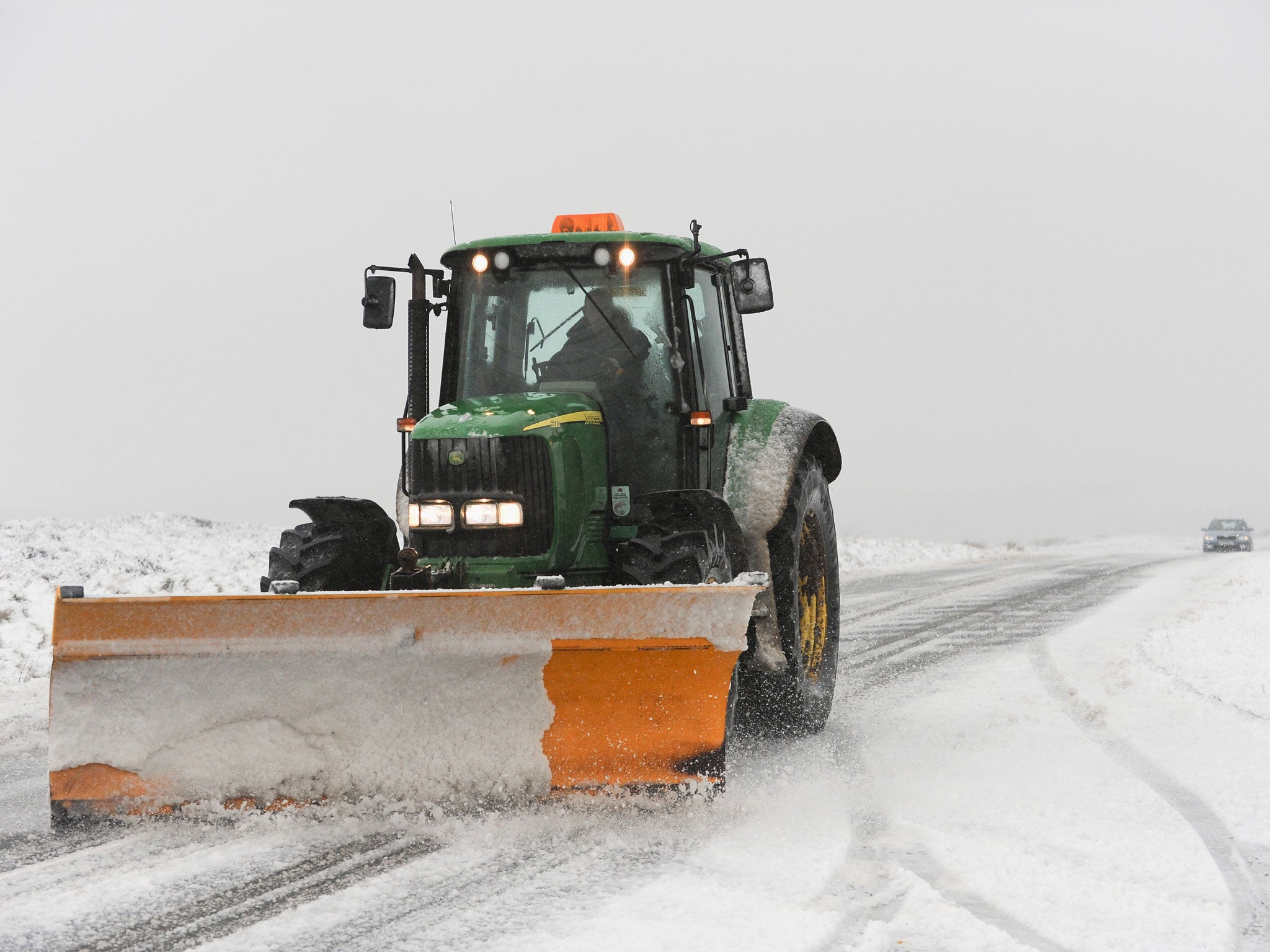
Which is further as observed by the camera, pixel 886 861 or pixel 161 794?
pixel 161 794

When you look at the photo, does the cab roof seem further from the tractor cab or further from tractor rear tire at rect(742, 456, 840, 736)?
tractor rear tire at rect(742, 456, 840, 736)

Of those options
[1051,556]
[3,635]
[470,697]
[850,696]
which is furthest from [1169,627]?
[1051,556]

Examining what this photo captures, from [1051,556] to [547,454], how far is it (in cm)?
2127

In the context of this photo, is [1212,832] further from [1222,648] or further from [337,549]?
[1222,648]

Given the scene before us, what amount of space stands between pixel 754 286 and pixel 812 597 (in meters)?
1.72

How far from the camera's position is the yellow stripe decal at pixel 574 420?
457cm

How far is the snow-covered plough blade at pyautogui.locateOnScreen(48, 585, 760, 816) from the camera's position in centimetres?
376

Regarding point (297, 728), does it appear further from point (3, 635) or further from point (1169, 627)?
point (1169, 627)

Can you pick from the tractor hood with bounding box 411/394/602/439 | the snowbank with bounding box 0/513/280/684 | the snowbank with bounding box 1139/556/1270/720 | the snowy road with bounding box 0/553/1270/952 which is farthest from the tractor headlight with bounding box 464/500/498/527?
the snowbank with bounding box 0/513/280/684

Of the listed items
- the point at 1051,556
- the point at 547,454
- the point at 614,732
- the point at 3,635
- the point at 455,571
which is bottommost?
the point at 1051,556

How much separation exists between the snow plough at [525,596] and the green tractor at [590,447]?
1cm

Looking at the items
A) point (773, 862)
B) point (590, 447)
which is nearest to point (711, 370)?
point (590, 447)

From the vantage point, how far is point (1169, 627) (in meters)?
9.21

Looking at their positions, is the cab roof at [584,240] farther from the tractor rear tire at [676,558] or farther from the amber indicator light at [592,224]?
the tractor rear tire at [676,558]
